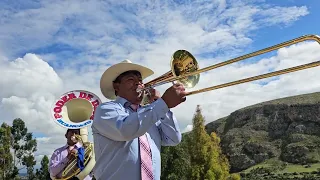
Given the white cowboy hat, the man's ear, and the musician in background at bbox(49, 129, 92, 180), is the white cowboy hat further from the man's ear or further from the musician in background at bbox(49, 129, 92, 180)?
the musician in background at bbox(49, 129, 92, 180)

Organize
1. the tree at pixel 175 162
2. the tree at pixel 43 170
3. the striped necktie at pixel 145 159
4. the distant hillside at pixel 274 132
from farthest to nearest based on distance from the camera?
the distant hillside at pixel 274 132 → the tree at pixel 43 170 → the tree at pixel 175 162 → the striped necktie at pixel 145 159

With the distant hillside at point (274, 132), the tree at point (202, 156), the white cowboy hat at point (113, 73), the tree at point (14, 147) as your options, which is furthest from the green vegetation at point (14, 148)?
the distant hillside at point (274, 132)

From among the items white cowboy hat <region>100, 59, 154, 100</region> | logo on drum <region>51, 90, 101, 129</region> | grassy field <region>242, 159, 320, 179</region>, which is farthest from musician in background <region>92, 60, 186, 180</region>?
grassy field <region>242, 159, 320, 179</region>

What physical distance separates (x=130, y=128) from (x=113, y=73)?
80 cm

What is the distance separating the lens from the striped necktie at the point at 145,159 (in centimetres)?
308

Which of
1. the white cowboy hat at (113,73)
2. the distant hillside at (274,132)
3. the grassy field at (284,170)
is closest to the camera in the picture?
the white cowboy hat at (113,73)

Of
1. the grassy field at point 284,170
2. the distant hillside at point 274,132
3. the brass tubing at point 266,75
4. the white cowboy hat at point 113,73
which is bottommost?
the grassy field at point 284,170

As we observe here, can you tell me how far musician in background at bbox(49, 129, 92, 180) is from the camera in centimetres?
626

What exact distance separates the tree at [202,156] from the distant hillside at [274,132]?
36155 millimetres

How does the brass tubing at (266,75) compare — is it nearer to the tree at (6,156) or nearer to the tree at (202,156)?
the tree at (202,156)

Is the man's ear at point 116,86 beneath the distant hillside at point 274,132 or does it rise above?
beneath

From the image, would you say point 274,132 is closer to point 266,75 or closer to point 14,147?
point 14,147

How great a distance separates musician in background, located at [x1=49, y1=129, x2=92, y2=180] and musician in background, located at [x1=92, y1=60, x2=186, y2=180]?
3136mm

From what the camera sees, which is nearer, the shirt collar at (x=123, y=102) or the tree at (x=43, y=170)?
the shirt collar at (x=123, y=102)
